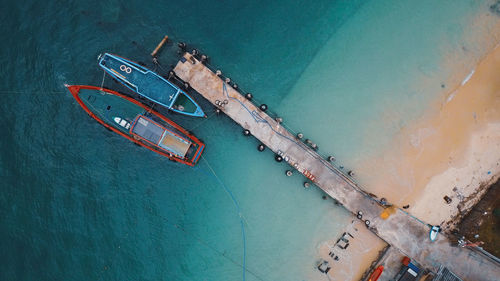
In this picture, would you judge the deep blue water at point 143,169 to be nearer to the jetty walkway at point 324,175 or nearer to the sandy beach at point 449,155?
the jetty walkway at point 324,175

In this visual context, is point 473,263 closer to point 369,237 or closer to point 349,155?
point 369,237

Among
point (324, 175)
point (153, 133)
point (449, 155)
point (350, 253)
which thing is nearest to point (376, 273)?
point (350, 253)

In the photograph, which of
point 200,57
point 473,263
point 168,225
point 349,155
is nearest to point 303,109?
point 349,155

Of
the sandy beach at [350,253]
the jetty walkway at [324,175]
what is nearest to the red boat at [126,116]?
the jetty walkway at [324,175]

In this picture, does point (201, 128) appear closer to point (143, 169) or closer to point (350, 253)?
point (143, 169)

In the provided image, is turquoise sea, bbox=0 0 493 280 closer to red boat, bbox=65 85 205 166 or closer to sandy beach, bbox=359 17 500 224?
red boat, bbox=65 85 205 166

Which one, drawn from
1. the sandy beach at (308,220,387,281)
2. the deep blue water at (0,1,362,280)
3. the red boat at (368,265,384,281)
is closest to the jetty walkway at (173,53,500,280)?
the sandy beach at (308,220,387,281)

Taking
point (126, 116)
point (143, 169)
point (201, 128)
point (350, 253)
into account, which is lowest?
point (143, 169)
